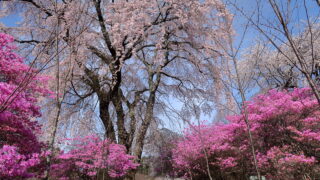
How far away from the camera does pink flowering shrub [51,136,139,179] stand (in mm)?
6812

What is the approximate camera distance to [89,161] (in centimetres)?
727

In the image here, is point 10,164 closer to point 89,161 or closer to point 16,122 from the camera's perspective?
point 16,122

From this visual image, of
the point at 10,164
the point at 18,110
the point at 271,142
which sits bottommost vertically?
the point at 10,164

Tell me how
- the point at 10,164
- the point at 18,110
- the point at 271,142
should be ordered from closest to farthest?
the point at 10,164, the point at 18,110, the point at 271,142

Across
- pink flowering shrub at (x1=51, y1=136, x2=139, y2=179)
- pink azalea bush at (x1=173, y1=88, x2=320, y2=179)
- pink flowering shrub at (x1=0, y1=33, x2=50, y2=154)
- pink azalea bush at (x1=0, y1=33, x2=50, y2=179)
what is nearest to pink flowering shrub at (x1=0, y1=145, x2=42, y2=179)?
pink azalea bush at (x1=0, y1=33, x2=50, y2=179)

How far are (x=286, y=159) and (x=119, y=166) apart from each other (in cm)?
482

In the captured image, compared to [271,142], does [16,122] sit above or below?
above

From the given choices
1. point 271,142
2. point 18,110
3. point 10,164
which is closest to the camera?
point 10,164

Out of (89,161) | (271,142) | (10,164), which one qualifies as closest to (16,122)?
(10,164)

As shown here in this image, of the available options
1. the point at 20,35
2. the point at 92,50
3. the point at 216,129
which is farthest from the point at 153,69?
the point at 20,35

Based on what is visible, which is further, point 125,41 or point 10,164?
point 125,41

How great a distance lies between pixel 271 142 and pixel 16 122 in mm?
6934

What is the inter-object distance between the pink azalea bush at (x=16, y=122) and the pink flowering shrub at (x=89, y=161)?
2075 mm

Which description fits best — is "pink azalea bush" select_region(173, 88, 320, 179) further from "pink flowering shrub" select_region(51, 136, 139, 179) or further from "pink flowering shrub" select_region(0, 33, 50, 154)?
"pink flowering shrub" select_region(0, 33, 50, 154)
